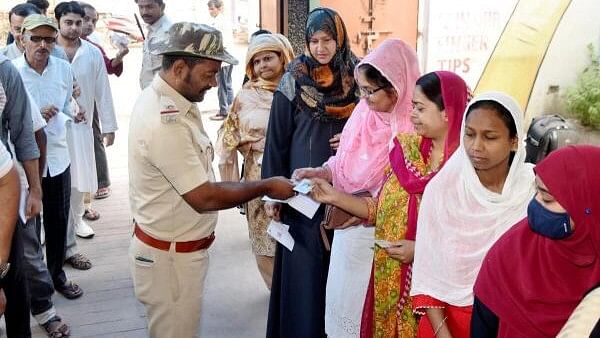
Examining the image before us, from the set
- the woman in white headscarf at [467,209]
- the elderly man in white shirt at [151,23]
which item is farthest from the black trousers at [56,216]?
the woman in white headscarf at [467,209]

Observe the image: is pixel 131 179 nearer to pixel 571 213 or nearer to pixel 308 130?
pixel 308 130

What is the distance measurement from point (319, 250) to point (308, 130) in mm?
580

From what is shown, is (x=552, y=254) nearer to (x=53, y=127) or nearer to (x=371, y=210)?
(x=371, y=210)

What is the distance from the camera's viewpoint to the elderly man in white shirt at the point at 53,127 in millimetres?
3424

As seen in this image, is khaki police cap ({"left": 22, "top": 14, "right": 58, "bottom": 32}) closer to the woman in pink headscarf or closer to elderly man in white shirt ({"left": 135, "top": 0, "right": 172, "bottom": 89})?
elderly man in white shirt ({"left": 135, "top": 0, "right": 172, "bottom": 89})

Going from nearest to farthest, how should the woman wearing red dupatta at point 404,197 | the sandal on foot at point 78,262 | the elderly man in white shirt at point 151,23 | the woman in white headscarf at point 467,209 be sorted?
the woman in white headscarf at point 467,209, the woman wearing red dupatta at point 404,197, the sandal on foot at point 78,262, the elderly man in white shirt at point 151,23

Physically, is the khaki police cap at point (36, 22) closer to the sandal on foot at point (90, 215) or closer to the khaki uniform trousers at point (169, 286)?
the khaki uniform trousers at point (169, 286)

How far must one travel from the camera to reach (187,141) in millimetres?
2082

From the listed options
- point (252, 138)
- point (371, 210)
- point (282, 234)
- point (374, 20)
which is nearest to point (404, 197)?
point (371, 210)

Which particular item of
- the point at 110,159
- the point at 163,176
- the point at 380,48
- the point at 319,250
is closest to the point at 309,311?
the point at 319,250

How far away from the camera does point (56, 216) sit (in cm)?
356

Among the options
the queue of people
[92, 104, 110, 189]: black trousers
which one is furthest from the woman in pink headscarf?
[92, 104, 110, 189]: black trousers

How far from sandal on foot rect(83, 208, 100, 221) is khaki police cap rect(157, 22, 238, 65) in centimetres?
347

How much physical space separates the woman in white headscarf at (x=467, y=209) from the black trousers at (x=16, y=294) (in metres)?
1.82
